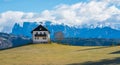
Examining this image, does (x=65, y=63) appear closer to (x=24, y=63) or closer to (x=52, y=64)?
(x=52, y=64)

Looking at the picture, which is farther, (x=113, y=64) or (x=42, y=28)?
(x=42, y=28)

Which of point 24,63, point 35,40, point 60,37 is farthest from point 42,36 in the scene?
point 24,63

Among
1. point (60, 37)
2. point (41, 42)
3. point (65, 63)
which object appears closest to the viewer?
point (65, 63)

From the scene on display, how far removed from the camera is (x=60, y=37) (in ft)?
622

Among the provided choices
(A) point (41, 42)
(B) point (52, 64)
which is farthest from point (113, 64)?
(A) point (41, 42)

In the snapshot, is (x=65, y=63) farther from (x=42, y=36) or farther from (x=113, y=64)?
(x=42, y=36)

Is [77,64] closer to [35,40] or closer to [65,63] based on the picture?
[65,63]

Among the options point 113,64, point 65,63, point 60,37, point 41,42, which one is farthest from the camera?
point 60,37

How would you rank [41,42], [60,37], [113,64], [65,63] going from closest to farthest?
[113,64] → [65,63] → [41,42] → [60,37]

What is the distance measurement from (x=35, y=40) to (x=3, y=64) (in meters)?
87.7

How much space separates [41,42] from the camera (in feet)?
507

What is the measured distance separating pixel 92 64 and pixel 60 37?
4880 inches

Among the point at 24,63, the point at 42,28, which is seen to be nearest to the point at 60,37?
the point at 42,28

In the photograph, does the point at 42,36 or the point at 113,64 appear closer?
the point at 113,64
